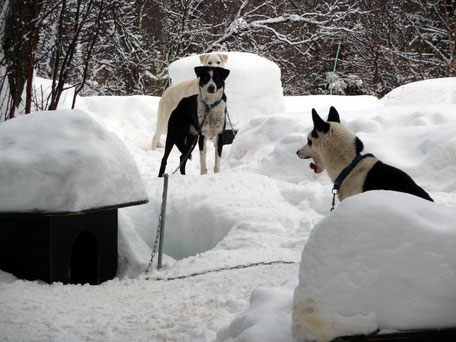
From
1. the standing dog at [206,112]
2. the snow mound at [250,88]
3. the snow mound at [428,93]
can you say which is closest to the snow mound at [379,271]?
the standing dog at [206,112]

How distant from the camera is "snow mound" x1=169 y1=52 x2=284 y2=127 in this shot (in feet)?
40.4

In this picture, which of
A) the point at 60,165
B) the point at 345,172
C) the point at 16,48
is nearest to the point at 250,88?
the point at 16,48

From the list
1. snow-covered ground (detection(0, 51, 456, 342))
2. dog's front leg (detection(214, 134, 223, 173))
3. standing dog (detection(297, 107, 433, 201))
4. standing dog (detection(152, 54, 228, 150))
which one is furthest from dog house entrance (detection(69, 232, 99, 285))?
standing dog (detection(152, 54, 228, 150))

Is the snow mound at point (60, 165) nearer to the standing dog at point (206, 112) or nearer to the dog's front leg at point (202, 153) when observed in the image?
the standing dog at point (206, 112)

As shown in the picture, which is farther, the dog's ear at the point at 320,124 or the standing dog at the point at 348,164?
the dog's ear at the point at 320,124

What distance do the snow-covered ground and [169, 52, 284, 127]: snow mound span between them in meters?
2.28

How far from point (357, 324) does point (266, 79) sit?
10888 mm

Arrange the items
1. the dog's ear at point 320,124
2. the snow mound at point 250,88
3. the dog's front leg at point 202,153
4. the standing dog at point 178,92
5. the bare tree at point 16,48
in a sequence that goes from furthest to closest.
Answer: the snow mound at point 250,88 < the standing dog at point 178,92 < the dog's front leg at point 202,153 < the bare tree at point 16,48 < the dog's ear at point 320,124

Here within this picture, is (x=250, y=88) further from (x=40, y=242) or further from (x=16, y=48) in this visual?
(x=40, y=242)

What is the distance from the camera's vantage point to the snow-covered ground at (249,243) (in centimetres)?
208

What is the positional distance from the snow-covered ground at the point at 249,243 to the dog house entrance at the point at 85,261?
25 centimetres

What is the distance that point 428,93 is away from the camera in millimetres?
10898

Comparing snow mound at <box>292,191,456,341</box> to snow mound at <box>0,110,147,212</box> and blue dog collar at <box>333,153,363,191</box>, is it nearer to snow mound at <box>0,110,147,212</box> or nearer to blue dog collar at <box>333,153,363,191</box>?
blue dog collar at <box>333,153,363,191</box>

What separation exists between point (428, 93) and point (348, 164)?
7336 millimetres
